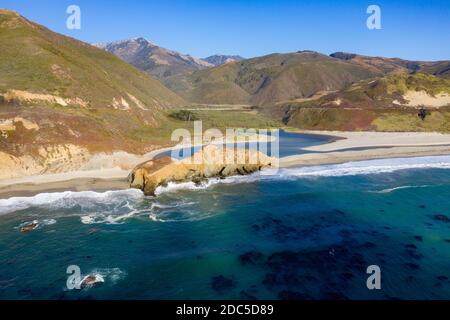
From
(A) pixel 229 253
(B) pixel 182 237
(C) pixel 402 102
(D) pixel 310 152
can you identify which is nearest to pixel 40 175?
(B) pixel 182 237

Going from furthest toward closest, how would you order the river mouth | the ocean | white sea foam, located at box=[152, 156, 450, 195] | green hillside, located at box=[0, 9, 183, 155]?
the river mouth < green hillside, located at box=[0, 9, 183, 155] < white sea foam, located at box=[152, 156, 450, 195] < the ocean

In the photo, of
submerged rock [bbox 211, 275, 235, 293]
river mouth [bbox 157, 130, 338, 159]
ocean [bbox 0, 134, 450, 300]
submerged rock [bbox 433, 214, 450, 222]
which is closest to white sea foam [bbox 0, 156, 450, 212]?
ocean [bbox 0, 134, 450, 300]

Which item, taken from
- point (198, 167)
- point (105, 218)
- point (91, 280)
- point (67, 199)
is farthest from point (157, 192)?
point (91, 280)

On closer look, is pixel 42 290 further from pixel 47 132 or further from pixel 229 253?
pixel 47 132

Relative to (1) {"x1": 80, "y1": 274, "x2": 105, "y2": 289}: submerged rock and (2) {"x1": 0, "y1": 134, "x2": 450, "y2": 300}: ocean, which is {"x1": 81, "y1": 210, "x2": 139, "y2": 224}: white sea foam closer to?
(2) {"x1": 0, "y1": 134, "x2": 450, "y2": 300}: ocean
